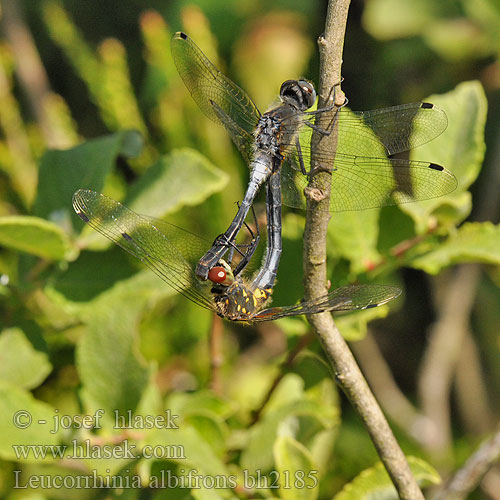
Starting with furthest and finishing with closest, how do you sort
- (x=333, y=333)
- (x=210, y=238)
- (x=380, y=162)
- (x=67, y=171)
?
(x=210, y=238) → (x=67, y=171) → (x=380, y=162) → (x=333, y=333)

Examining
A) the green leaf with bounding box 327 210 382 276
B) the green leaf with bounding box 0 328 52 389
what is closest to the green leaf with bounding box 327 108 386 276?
the green leaf with bounding box 327 210 382 276

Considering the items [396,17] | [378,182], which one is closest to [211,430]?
[378,182]

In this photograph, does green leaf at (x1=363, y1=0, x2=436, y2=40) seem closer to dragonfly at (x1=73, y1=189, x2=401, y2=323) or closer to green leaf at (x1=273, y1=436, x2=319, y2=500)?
dragonfly at (x1=73, y1=189, x2=401, y2=323)

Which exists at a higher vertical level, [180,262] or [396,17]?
[396,17]

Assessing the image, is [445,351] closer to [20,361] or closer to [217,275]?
[217,275]

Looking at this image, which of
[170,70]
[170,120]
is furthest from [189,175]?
[170,70]

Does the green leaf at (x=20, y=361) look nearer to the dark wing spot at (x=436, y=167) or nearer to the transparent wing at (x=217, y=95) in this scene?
the transparent wing at (x=217, y=95)
